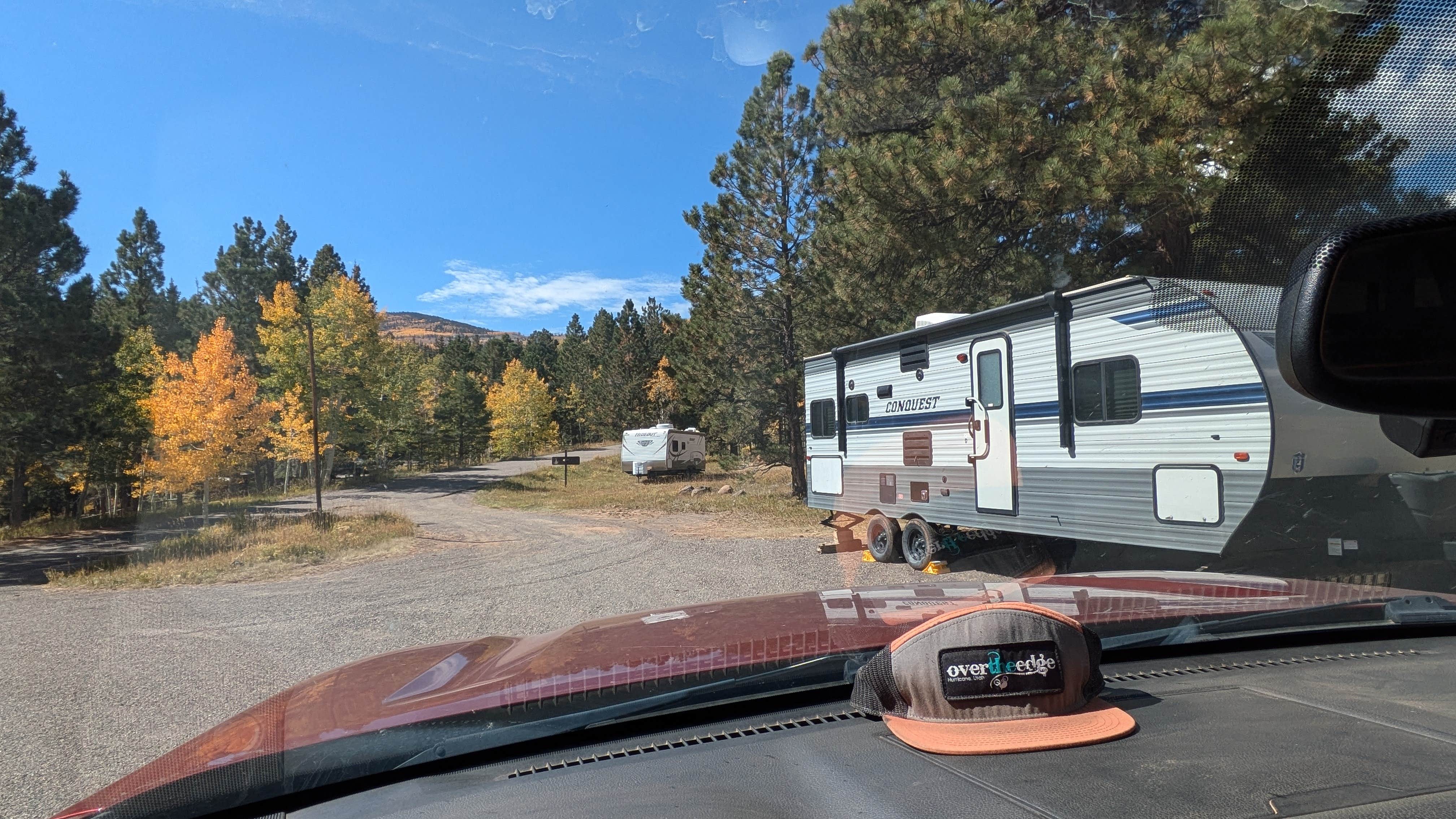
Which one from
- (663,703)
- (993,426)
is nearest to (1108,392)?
(993,426)

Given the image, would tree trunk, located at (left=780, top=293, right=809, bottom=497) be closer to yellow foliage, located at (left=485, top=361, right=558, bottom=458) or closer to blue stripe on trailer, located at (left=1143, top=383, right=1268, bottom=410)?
blue stripe on trailer, located at (left=1143, top=383, right=1268, bottom=410)

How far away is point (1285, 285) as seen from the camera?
62.9 inches

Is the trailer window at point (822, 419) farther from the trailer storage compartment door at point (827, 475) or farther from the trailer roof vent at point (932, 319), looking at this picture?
the trailer roof vent at point (932, 319)

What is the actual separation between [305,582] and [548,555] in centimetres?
369

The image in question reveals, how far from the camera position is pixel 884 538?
1120 cm

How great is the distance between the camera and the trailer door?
8797 mm

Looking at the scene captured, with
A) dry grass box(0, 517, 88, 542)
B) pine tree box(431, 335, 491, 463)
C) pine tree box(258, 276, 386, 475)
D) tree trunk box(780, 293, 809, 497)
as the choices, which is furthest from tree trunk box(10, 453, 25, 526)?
pine tree box(431, 335, 491, 463)

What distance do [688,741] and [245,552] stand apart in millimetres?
15532

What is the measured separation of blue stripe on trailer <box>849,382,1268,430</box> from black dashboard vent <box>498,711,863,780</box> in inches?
234

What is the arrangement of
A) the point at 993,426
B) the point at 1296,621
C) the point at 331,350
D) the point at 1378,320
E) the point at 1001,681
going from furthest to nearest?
1. the point at 331,350
2. the point at 993,426
3. the point at 1296,621
4. the point at 1001,681
5. the point at 1378,320

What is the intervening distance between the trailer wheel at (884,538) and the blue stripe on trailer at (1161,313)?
4440 millimetres

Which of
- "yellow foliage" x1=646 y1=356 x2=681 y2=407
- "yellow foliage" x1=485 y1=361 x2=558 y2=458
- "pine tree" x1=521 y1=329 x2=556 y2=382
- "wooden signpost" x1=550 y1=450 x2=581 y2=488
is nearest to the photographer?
"wooden signpost" x1=550 y1=450 x2=581 y2=488

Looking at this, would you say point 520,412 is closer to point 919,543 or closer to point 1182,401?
point 919,543

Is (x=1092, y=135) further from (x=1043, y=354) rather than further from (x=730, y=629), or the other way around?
(x=730, y=629)
